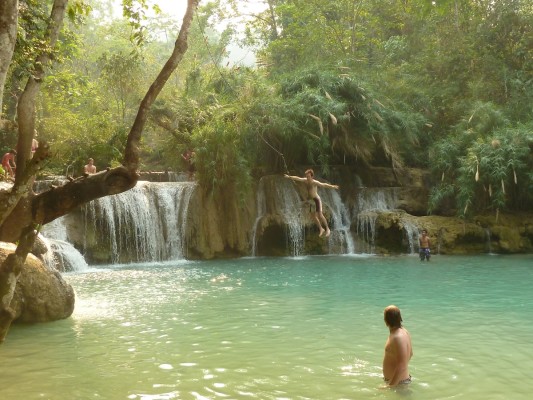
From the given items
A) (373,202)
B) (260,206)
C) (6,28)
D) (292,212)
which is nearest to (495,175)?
(373,202)

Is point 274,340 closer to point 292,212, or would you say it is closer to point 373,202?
point 292,212

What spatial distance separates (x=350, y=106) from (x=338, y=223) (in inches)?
195

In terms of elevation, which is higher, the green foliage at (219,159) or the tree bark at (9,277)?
the green foliage at (219,159)

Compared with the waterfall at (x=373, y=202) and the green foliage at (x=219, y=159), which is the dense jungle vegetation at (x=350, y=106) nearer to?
the green foliage at (x=219, y=159)

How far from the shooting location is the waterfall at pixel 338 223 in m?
20.4

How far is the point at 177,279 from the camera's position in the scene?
14109 millimetres

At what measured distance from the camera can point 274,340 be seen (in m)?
7.81

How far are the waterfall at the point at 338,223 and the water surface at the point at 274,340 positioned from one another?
6325mm

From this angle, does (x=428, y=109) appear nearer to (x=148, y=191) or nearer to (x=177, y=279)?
(x=148, y=191)

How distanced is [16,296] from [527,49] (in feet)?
79.9

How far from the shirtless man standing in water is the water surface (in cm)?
15

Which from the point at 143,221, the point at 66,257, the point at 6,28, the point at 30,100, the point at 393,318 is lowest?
the point at 393,318

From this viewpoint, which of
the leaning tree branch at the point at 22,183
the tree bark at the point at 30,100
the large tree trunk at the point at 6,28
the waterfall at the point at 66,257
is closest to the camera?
the leaning tree branch at the point at 22,183

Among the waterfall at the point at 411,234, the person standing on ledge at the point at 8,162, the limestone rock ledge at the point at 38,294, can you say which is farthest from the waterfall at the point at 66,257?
the waterfall at the point at 411,234
